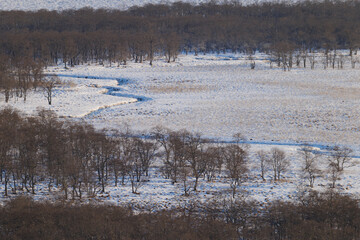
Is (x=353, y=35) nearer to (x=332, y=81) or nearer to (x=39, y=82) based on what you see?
(x=332, y=81)

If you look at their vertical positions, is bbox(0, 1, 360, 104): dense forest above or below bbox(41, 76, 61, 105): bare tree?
above

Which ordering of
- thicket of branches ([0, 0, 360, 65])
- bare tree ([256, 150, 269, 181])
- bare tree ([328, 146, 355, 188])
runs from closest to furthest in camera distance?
1. bare tree ([328, 146, 355, 188])
2. bare tree ([256, 150, 269, 181])
3. thicket of branches ([0, 0, 360, 65])

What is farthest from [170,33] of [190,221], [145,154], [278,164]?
[190,221]

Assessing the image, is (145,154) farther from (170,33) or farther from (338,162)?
(170,33)

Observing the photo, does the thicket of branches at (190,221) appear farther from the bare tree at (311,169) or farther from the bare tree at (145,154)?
the bare tree at (145,154)

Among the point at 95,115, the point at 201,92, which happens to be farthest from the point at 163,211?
the point at 201,92

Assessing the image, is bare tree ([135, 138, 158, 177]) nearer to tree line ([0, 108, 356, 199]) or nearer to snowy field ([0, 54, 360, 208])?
tree line ([0, 108, 356, 199])

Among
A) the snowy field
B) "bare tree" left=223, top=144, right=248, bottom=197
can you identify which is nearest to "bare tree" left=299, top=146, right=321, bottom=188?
the snowy field

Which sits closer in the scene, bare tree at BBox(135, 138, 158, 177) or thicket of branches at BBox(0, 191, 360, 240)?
thicket of branches at BBox(0, 191, 360, 240)
